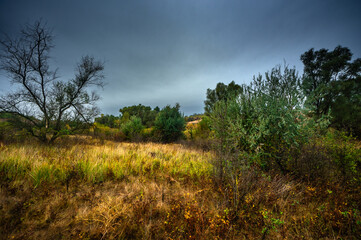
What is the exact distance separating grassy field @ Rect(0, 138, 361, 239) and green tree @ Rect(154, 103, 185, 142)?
994 centimetres

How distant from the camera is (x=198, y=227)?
6.49 ft

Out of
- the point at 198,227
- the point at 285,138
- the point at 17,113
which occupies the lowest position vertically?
the point at 198,227

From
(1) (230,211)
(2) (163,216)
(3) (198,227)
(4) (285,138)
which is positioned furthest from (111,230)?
(4) (285,138)

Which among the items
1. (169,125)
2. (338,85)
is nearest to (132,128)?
(169,125)

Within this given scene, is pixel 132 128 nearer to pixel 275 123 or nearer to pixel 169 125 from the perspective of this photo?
pixel 169 125

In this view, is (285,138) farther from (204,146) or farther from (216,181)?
(204,146)

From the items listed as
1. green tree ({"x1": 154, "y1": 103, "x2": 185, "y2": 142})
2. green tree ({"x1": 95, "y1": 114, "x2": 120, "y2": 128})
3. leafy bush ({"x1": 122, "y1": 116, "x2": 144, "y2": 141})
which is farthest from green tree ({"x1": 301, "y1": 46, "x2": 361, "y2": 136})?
green tree ({"x1": 95, "y1": 114, "x2": 120, "y2": 128})

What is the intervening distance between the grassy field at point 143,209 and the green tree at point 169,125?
994 cm

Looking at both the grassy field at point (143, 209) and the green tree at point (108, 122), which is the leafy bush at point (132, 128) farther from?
the grassy field at point (143, 209)

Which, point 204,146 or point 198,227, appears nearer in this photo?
point 198,227

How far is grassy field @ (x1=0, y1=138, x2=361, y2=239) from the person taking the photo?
192cm

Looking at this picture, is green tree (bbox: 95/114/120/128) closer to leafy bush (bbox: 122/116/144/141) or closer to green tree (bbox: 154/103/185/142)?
leafy bush (bbox: 122/116/144/141)

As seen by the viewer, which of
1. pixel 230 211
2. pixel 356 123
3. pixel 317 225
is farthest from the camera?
pixel 356 123

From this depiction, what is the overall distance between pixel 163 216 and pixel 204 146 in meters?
8.74
